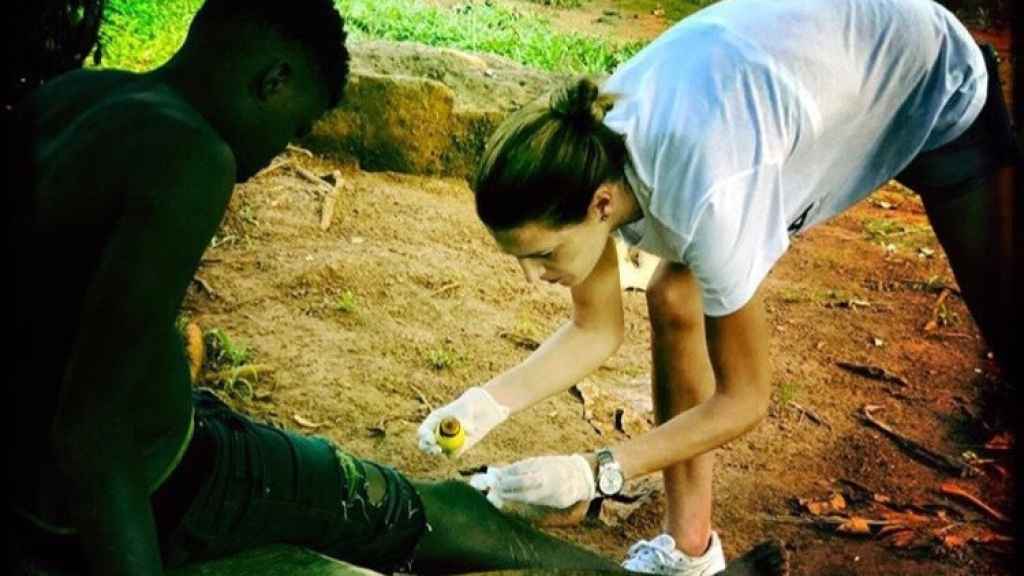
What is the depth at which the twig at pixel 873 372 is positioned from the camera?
156 inches

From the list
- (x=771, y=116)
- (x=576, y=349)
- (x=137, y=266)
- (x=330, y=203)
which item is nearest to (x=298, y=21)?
(x=137, y=266)

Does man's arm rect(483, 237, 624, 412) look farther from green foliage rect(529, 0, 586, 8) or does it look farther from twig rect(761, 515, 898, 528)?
green foliage rect(529, 0, 586, 8)

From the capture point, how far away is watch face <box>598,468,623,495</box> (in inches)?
92.0

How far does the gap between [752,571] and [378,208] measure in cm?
292

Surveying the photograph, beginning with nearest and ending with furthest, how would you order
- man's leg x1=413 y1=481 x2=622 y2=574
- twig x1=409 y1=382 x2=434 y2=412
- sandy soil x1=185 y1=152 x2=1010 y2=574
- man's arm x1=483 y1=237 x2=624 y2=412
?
1. man's leg x1=413 y1=481 x2=622 y2=574
2. man's arm x1=483 y1=237 x2=624 y2=412
3. sandy soil x1=185 y1=152 x2=1010 y2=574
4. twig x1=409 y1=382 x2=434 y2=412

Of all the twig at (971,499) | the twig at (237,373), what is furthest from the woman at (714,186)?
the twig at (237,373)

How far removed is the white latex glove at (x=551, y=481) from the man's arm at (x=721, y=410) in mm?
88

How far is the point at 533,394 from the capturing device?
8.75 ft

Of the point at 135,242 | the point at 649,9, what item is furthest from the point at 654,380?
the point at 649,9

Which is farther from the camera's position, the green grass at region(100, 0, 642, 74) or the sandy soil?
the green grass at region(100, 0, 642, 74)

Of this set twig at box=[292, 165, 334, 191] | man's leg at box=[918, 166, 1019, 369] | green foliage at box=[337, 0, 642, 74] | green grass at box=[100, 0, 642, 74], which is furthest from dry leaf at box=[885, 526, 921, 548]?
green foliage at box=[337, 0, 642, 74]

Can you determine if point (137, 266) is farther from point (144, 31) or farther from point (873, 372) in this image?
point (144, 31)

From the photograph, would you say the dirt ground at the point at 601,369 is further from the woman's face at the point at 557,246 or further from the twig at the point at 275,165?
the woman's face at the point at 557,246

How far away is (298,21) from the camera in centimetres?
170
